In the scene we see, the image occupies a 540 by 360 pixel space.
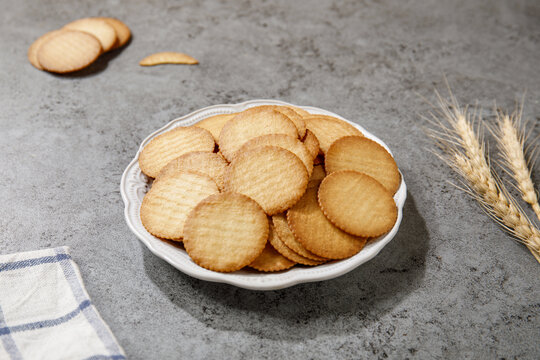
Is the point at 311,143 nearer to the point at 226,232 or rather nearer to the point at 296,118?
the point at 296,118

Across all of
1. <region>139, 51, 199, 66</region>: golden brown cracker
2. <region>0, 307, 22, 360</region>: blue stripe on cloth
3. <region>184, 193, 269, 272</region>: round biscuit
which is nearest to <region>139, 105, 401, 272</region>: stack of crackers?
<region>184, 193, 269, 272</region>: round biscuit

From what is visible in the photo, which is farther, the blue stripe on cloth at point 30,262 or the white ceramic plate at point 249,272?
the blue stripe on cloth at point 30,262

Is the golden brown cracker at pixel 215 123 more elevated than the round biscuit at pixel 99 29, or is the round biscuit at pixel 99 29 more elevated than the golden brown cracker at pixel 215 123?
the golden brown cracker at pixel 215 123

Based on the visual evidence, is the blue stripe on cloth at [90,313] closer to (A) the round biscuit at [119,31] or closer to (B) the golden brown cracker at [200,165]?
(B) the golden brown cracker at [200,165]

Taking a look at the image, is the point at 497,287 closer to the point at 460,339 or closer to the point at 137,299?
the point at 460,339

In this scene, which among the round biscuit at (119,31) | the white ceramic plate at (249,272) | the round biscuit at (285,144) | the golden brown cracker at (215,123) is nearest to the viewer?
the white ceramic plate at (249,272)

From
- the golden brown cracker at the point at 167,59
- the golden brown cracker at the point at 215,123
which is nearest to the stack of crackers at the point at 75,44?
the golden brown cracker at the point at 167,59

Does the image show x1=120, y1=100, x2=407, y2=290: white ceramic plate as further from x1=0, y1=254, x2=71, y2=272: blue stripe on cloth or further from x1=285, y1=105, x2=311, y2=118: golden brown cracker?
x1=285, y1=105, x2=311, y2=118: golden brown cracker

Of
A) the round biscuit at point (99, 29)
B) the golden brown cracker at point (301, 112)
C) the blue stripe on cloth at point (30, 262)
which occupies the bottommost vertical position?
the blue stripe on cloth at point (30, 262)
